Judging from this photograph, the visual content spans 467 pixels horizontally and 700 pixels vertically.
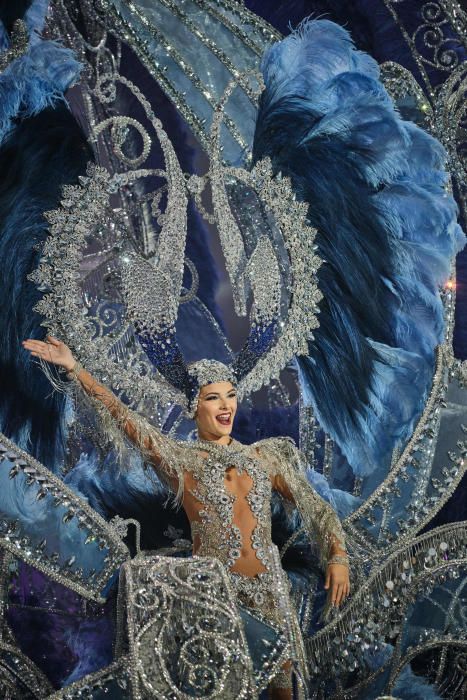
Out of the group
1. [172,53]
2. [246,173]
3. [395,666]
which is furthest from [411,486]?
[172,53]

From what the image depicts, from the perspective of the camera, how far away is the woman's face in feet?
10.9

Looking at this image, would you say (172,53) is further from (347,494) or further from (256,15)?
(347,494)

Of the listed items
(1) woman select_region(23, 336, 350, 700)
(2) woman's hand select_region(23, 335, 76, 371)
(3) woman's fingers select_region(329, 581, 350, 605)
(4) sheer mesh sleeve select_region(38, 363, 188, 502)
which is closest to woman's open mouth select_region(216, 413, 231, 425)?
(1) woman select_region(23, 336, 350, 700)

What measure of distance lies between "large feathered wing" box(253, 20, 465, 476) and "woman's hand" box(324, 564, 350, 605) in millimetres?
572

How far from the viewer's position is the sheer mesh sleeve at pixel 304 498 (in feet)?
10.8

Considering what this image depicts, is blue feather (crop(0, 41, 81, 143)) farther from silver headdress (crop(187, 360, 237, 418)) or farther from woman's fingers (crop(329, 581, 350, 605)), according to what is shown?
woman's fingers (crop(329, 581, 350, 605))

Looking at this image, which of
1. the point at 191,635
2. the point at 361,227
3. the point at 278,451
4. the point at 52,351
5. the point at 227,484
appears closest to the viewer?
the point at 191,635

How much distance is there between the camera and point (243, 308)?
3766 millimetres

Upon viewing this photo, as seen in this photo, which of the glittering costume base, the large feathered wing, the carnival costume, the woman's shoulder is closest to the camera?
the glittering costume base

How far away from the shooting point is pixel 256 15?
383 cm

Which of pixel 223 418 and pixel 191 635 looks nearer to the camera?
pixel 191 635

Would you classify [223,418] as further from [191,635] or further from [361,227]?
[361,227]

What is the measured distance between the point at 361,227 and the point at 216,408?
0.84m

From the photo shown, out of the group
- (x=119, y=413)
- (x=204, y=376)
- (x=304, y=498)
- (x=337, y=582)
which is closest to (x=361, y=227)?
(x=204, y=376)
